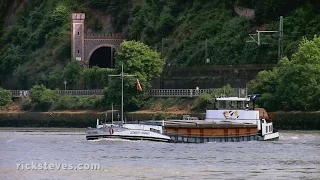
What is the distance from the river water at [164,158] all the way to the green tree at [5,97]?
59.8 meters

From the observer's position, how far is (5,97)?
187 metres

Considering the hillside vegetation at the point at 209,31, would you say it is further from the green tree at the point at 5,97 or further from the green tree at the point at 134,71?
the green tree at the point at 5,97

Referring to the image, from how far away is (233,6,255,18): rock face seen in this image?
177375 millimetres

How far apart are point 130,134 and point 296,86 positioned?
112ft

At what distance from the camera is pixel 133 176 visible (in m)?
81.4

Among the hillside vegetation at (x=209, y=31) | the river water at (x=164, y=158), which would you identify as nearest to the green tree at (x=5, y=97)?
the hillside vegetation at (x=209, y=31)

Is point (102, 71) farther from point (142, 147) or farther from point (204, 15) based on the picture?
point (142, 147)

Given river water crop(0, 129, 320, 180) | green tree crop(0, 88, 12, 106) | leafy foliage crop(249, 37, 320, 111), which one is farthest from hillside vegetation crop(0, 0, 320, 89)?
river water crop(0, 129, 320, 180)

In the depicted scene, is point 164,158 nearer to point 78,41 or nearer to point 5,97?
point 5,97

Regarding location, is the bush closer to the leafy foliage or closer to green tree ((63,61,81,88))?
green tree ((63,61,81,88))

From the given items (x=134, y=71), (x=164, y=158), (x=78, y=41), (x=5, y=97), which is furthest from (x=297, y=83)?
(x=78, y=41)

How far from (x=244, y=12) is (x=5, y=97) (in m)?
35.2

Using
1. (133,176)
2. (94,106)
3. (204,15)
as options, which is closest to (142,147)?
(133,176)

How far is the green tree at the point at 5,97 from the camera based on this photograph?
186250mm
